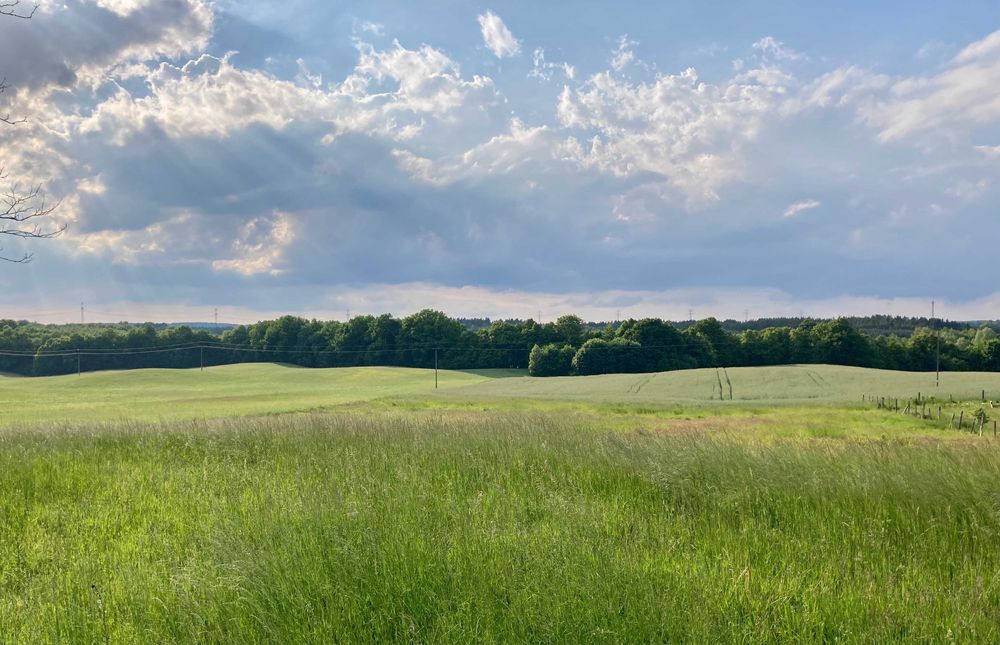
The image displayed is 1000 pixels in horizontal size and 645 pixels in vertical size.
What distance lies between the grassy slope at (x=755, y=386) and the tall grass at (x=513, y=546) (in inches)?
1806

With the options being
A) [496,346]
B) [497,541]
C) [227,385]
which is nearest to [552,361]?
[496,346]

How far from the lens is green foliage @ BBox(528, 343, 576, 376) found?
107 m

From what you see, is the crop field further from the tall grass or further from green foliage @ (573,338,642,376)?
green foliage @ (573,338,642,376)

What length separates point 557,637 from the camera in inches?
150

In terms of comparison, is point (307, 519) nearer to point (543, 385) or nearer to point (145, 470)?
point (145, 470)

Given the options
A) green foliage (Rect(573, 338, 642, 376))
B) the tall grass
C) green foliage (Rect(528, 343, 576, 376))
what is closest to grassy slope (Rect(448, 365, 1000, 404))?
green foliage (Rect(573, 338, 642, 376))

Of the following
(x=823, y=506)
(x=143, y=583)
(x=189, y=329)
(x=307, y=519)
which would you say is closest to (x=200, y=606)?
(x=143, y=583)

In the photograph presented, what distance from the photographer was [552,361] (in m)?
108

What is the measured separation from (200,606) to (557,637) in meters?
2.51

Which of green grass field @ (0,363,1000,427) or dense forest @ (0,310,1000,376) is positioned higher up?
dense forest @ (0,310,1000,376)

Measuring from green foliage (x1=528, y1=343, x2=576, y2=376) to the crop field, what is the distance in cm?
9678

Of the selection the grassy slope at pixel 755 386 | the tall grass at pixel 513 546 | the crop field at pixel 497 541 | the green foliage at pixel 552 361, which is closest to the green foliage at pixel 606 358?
the green foliage at pixel 552 361

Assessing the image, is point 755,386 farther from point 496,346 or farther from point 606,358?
point 496,346

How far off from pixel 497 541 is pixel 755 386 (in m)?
68.5
